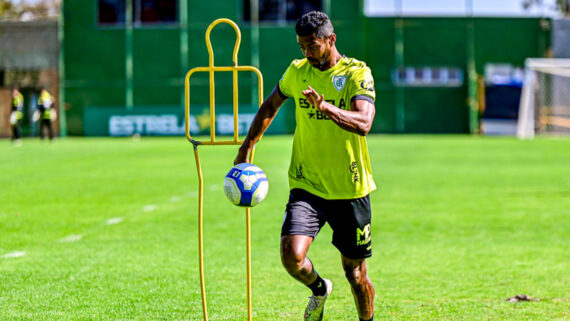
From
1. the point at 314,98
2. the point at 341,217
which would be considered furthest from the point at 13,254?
the point at 314,98

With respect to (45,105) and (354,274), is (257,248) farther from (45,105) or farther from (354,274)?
(45,105)

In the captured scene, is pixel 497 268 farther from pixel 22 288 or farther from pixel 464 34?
pixel 464 34

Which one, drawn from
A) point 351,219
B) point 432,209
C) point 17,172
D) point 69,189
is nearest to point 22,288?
point 351,219

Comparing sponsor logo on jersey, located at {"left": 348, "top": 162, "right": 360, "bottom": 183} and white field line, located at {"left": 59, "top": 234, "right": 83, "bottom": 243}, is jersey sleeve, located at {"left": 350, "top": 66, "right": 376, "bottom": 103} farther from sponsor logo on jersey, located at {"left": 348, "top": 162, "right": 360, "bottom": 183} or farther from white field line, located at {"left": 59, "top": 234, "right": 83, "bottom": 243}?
white field line, located at {"left": 59, "top": 234, "right": 83, "bottom": 243}

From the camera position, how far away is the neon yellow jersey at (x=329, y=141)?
5.96 metres

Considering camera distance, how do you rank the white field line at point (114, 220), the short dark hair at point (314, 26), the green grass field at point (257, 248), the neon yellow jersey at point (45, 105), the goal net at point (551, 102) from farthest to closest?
the goal net at point (551, 102) → the neon yellow jersey at point (45, 105) → the white field line at point (114, 220) → the green grass field at point (257, 248) → the short dark hair at point (314, 26)

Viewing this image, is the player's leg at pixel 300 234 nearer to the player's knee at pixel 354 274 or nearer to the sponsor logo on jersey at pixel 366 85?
the player's knee at pixel 354 274

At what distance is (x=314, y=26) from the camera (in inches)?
224

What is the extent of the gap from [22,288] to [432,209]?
7914 millimetres

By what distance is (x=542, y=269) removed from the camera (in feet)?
30.3

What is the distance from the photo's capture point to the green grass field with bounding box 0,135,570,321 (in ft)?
24.5

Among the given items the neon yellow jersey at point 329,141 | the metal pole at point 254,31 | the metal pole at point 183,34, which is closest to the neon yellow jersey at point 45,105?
the metal pole at point 183,34

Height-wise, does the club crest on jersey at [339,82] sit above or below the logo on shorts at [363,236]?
above

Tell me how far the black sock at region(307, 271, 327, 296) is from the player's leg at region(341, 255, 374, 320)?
183mm
